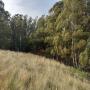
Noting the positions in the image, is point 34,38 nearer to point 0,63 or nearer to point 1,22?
point 1,22

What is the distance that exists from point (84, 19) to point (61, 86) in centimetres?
2289

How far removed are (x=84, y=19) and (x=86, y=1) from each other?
1.86 metres

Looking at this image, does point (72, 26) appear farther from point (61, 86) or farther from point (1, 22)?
point (61, 86)

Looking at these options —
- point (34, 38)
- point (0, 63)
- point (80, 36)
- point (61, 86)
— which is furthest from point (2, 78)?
point (34, 38)

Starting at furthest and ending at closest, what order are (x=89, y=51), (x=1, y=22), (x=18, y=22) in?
(x=18, y=22), (x=1, y=22), (x=89, y=51)

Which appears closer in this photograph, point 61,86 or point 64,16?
point 61,86

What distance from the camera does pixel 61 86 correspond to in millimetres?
8383

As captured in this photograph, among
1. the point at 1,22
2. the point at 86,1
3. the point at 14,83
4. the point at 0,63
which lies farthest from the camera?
the point at 1,22

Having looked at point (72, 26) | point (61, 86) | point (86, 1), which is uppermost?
point (86, 1)

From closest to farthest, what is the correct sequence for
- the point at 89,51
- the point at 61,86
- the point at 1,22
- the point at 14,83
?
the point at 14,83
the point at 61,86
the point at 89,51
the point at 1,22

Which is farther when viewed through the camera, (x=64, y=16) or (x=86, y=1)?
(x=64, y=16)

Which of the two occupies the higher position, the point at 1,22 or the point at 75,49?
the point at 1,22

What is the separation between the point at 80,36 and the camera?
30281mm

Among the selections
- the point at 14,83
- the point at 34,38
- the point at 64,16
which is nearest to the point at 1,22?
the point at 34,38
